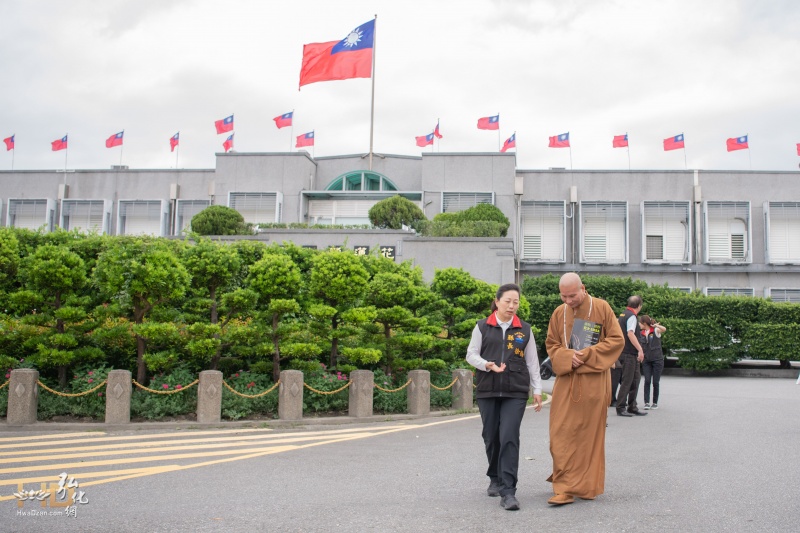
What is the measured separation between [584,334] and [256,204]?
29.3m

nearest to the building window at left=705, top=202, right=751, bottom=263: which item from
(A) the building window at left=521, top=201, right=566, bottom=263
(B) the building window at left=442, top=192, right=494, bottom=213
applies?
(A) the building window at left=521, top=201, right=566, bottom=263

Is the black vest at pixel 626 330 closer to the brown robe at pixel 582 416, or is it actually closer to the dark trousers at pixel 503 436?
the brown robe at pixel 582 416

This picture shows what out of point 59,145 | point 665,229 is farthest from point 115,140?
point 665,229

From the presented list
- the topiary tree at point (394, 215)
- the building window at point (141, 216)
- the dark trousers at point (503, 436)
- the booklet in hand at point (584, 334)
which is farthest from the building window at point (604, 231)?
the dark trousers at point (503, 436)

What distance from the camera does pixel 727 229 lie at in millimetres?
34406

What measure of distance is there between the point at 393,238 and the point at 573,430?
20270 mm

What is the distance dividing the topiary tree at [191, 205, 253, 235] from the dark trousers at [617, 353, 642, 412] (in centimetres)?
1838

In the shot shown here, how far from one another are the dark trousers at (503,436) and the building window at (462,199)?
27371 mm

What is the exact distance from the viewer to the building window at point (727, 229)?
34125 mm

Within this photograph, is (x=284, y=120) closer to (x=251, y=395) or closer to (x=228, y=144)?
(x=228, y=144)

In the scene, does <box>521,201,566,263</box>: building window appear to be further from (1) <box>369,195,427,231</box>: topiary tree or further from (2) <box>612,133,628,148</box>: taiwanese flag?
(1) <box>369,195,427,231</box>: topiary tree

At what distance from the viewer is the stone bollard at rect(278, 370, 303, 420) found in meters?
12.2

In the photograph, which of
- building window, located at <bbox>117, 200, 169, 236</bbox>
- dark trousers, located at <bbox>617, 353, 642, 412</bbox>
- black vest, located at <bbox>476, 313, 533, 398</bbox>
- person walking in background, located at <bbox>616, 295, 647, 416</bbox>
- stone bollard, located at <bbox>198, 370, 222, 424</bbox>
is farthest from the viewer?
building window, located at <bbox>117, 200, 169, 236</bbox>

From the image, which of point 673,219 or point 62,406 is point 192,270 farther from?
point 673,219
